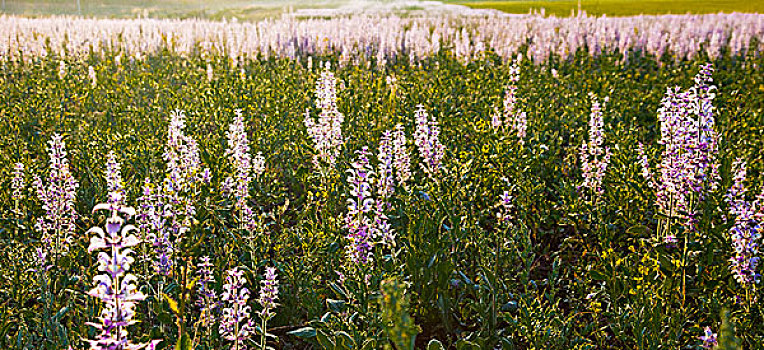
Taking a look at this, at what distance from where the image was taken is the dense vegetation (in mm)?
3252

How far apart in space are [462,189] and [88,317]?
249cm

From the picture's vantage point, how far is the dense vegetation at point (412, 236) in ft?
10.7

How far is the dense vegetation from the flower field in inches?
1.0

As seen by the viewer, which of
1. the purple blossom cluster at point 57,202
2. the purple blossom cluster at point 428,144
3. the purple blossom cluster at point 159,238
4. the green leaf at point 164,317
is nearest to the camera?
the green leaf at point 164,317

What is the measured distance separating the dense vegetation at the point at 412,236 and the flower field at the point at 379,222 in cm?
3

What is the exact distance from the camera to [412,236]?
3908 mm

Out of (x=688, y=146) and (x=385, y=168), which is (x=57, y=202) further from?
(x=688, y=146)

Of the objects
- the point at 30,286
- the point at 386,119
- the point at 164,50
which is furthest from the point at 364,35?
the point at 30,286

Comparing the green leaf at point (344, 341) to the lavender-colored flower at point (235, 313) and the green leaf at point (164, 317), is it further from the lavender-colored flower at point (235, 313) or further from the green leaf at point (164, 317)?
the green leaf at point (164, 317)

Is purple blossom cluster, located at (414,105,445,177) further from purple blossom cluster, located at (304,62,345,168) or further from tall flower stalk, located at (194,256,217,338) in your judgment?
tall flower stalk, located at (194,256,217,338)

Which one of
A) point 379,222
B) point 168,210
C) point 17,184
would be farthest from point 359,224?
point 17,184

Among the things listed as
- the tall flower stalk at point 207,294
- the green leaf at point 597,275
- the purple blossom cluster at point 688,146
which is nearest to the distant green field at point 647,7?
the purple blossom cluster at point 688,146

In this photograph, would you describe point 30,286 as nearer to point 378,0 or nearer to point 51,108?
point 51,108

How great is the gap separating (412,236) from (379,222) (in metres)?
0.24
